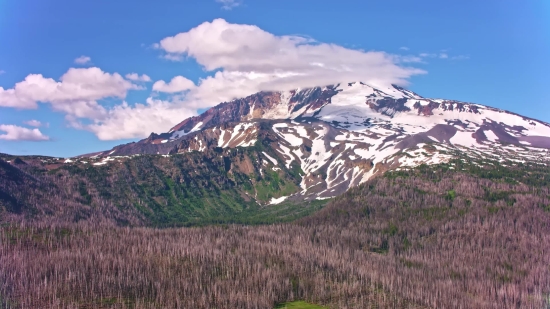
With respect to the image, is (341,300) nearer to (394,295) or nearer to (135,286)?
(394,295)

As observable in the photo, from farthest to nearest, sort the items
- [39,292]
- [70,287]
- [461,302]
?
1. [461,302]
2. [70,287]
3. [39,292]

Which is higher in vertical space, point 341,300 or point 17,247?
point 17,247

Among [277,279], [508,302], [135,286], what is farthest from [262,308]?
[508,302]

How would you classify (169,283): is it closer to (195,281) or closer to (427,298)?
Result: (195,281)

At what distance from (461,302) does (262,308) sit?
237 feet

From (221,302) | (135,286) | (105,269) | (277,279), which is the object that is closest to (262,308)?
(221,302)

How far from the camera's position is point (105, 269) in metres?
182

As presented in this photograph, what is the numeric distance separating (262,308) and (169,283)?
3700 cm

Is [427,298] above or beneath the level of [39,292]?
beneath

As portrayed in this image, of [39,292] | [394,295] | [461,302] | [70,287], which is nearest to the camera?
[39,292]

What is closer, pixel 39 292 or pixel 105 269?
pixel 39 292

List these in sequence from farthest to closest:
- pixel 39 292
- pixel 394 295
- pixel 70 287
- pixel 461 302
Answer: pixel 394 295 < pixel 461 302 < pixel 70 287 < pixel 39 292

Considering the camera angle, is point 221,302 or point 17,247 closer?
point 221,302

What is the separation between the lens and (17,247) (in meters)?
194
